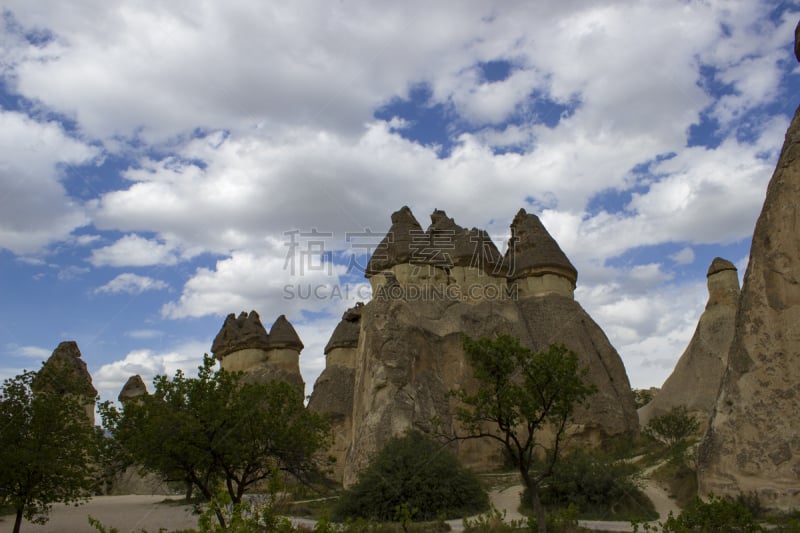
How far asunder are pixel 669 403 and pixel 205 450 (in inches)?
743

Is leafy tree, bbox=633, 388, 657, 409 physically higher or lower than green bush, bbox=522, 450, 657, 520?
higher

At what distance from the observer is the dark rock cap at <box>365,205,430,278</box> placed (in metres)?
22.6

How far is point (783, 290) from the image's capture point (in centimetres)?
974

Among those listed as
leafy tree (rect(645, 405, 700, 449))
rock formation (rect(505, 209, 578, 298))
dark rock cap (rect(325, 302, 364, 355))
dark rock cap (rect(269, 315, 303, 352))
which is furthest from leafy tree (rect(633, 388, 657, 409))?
dark rock cap (rect(269, 315, 303, 352))

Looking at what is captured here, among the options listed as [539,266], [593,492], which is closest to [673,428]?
[539,266]

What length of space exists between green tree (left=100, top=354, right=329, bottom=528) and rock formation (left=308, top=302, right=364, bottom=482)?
446 inches

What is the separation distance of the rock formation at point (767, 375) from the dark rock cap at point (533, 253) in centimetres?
1300

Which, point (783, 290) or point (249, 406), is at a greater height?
point (783, 290)

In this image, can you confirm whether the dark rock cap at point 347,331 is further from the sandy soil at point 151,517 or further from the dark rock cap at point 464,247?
the sandy soil at point 151,517

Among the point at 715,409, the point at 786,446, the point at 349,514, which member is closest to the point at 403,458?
the point at 349,514

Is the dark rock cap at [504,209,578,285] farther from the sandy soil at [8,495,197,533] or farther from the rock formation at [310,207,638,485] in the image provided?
the sandy soil at [8,495,197,533]

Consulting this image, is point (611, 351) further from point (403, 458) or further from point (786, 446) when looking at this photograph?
point (786, 446)

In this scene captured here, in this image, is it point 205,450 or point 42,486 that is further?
point 42,486

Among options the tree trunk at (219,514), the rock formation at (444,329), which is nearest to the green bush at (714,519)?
the tree trunk at (219,514)
